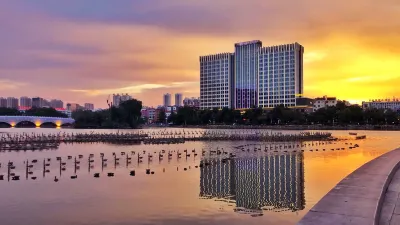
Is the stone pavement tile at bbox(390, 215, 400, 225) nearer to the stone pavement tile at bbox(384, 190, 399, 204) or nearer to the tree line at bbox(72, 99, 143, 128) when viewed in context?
the stone pavement tile at bbox(384, 190, 399, 204)

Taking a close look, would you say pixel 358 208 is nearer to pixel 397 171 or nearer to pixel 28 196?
pixel 397 171

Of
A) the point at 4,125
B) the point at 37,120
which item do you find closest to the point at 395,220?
the point at 37,120

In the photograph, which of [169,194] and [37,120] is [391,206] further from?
[37,120]

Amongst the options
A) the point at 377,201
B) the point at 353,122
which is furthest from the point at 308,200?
the point at 353,122

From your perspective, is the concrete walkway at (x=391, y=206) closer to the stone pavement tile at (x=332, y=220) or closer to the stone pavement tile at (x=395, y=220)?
the stone pavement tile at (x=395, y=220)

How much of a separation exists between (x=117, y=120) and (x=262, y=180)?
437ft

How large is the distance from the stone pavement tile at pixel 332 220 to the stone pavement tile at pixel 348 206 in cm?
34

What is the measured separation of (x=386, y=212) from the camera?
1155 centimetres

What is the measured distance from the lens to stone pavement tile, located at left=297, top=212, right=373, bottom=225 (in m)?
9.23

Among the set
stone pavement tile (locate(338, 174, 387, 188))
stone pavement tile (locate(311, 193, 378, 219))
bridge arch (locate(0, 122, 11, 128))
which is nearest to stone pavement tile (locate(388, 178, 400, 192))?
stone pavement tile (locate(338, 174, 387, 188))

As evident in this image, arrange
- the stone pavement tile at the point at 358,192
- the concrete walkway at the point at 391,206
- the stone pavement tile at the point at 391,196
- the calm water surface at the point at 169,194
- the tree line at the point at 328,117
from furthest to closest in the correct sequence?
1. the tree line at the point at 328,117
2. the calm water surface at the point at 169,194
3. the stone pavement tile at the point at 391,196
4. the stone pavement tile at the point at 358,192
5. the concrete walkway at the point at 391,206

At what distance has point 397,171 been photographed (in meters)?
19.7

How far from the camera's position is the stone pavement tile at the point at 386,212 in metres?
10.7

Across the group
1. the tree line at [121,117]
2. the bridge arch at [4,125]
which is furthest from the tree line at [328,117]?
the bridge arch at [4,125]
